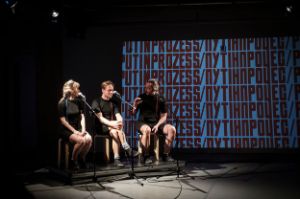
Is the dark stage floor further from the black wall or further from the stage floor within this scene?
the black wall

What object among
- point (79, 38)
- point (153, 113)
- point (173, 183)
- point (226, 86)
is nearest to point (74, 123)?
point (153, 113)

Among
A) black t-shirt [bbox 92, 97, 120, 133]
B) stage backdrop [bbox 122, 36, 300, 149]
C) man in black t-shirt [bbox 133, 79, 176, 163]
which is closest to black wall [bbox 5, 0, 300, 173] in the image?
stage backdrop [bbox 122, 36, 300, 149]

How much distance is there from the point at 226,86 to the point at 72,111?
316 centimetres

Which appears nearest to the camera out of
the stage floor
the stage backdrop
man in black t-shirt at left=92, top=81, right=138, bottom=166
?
the stage floor

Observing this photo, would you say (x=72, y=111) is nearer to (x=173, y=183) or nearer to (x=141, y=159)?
(x=141, y=159)

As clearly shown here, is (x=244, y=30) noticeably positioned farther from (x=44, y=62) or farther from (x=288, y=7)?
(x=44, y=62)

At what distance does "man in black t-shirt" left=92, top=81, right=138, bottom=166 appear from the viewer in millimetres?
4824

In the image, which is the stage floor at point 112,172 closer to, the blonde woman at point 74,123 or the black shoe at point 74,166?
the black shoe at point 74,166

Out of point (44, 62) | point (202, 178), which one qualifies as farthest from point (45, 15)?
point (202, 178)

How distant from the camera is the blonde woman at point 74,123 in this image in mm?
4515

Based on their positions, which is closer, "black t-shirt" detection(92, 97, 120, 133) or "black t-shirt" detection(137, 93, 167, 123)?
"black t-shirt" detection(92, 97, 120, 133)

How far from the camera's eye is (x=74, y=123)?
15.6ft

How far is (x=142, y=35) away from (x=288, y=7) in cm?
281

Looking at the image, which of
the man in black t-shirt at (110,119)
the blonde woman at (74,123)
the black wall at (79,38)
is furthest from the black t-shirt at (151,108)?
the black wall at (79,38)
